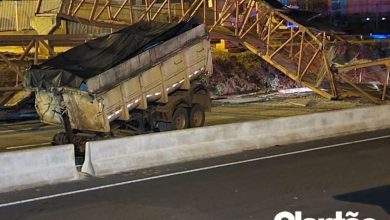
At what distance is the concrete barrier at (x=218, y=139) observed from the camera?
1028cm

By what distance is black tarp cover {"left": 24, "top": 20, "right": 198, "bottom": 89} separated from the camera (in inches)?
522

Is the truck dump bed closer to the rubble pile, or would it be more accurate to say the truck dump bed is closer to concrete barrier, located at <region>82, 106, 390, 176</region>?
concrete barrier, located at <region>82, 106, 390, 176</region>

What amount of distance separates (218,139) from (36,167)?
13.3 ft

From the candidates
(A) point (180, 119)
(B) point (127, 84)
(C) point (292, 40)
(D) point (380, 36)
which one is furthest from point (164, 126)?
(D) point (380, 36)

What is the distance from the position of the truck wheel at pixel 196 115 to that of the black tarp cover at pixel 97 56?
208 cm

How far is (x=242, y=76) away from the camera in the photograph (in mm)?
27797

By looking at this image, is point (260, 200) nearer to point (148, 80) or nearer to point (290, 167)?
point (290, 167)

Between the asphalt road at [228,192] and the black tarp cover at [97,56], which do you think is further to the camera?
the black tarp cover at [97,56]

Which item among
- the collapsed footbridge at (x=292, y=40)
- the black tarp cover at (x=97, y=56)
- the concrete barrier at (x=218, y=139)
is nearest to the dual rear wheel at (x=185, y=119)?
the black tarp cover at (x=97, y=56)

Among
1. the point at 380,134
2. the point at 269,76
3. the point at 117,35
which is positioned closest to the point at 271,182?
Answer: the point at 380,134

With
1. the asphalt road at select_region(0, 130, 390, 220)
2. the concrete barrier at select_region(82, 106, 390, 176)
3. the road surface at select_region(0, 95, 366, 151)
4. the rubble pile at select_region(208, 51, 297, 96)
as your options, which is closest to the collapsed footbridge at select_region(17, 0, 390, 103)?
the road surface at select_region(0, 95, 366, 151)

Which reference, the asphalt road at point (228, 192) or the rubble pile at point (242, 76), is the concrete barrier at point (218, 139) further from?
the rubble pile at point (242, 76)

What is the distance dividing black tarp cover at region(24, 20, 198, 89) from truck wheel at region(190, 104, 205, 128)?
2.08 metres

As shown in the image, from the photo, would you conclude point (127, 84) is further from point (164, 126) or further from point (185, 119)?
point (185, 119)
